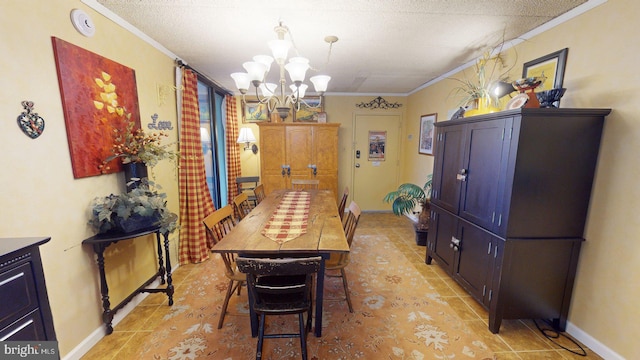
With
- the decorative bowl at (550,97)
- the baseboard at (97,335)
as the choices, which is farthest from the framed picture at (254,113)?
the decorative bowl at (550,97)

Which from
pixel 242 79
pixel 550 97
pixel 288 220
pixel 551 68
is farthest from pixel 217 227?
pixel 551 68

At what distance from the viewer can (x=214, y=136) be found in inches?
155

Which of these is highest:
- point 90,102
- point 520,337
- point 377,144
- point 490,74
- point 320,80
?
point 490,74

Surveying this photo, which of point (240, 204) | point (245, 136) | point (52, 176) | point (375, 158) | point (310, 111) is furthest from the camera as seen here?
point (375, 158)

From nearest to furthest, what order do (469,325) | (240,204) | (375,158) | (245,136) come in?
(469,325)
(240,204)
(245,136)
(375,158)

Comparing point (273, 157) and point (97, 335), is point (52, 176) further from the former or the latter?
point (273, 157)

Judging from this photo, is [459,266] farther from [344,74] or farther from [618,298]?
[344,74]

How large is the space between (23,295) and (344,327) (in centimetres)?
180

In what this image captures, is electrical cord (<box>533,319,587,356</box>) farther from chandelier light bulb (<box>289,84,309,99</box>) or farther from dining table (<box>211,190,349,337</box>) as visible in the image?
chandelier light bulb (<box>289,84,309,99</box>)

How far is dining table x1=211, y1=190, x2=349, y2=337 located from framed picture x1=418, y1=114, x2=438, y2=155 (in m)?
2.42

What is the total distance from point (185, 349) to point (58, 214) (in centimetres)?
120

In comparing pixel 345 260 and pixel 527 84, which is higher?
pixel 527 84

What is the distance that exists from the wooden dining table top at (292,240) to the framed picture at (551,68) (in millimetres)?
2072

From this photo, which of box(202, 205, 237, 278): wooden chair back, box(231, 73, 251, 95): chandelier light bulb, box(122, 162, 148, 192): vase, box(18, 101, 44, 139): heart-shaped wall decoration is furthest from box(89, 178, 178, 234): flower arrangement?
box(231, 73, 251, 95): chandelier light bulb
